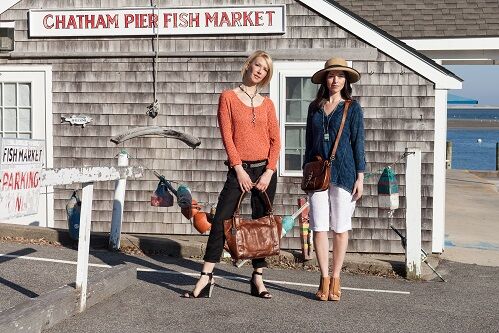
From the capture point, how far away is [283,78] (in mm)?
10352

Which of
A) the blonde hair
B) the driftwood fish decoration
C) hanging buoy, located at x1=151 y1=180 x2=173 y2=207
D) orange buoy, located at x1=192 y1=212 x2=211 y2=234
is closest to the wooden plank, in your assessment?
the blonde hair

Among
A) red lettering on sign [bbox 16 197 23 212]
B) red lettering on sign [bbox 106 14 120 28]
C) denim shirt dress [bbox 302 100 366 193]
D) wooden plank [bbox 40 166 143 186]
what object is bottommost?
red lettering on sign [bbox 16 197 23 212]

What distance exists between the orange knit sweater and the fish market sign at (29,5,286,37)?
441 centimetres

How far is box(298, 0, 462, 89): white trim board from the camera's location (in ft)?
32.2

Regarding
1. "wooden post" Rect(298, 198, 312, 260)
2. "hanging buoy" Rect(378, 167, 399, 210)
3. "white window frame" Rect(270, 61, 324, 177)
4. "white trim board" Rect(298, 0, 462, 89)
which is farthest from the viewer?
"white window frame" Rect(270, 61, 324, 177)

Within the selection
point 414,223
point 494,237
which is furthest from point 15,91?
point 494,237

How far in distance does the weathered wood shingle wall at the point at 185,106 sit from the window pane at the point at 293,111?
0.60m

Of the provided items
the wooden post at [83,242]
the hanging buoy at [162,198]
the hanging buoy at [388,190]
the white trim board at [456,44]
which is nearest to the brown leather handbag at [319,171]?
the wooden post at [83,242]

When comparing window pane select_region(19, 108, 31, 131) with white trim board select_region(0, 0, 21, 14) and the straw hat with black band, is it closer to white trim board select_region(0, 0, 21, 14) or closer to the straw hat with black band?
white trim board select_region(0, 0, 21, 14)

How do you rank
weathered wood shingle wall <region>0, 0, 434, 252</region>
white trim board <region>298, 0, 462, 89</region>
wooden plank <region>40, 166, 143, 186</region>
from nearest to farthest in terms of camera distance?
wooden plank <region>40, 166, 143, 186</region>
white trim board <region>298, 0, 462, 89</region>
weathered wood shingle wall <region>0, 0, 434, 252</region>

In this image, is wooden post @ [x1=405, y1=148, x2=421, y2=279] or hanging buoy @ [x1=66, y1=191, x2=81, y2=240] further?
hanging buoy @ [x1=66, y1=191, x2=81, y2=240]

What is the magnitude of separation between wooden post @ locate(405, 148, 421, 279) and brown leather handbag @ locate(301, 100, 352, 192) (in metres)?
1.71

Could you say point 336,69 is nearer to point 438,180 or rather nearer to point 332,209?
point 332,209

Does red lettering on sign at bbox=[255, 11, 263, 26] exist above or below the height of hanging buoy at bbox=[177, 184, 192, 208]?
above
